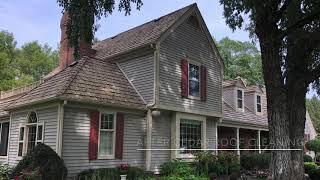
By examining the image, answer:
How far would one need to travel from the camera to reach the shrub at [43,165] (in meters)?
11.5

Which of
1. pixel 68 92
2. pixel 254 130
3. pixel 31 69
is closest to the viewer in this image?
pixel 68 92

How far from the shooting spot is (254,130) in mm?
27828

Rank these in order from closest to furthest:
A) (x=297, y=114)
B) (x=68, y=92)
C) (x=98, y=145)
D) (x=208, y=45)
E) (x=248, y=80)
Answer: (x=68, y=92), (x=98, y=145), (x=297, y=114), (x=208, y=45), (x=248, y=80)

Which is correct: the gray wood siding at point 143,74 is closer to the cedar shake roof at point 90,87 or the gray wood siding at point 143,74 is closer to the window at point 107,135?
the cedar shake roof at point 90,87

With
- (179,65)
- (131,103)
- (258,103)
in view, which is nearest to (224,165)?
(179,65)

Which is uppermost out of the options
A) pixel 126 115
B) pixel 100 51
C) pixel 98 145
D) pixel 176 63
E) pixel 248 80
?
pixel 248 80

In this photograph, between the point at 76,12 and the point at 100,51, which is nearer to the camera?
the point at 76,12

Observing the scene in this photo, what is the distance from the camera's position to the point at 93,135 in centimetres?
1396

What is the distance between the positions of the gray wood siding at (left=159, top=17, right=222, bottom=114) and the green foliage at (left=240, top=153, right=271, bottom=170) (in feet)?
17.8

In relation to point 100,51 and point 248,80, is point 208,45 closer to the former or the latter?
point 100,51

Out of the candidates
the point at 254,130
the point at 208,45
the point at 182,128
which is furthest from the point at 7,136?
the point at 254,130

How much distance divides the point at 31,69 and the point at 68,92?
44.9 m

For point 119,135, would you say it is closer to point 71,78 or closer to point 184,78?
point 71,78

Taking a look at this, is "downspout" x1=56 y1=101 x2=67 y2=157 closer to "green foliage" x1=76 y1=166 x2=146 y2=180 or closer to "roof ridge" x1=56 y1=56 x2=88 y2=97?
"roof ridge" x1=56 y1=56 x2=88 y2=97
